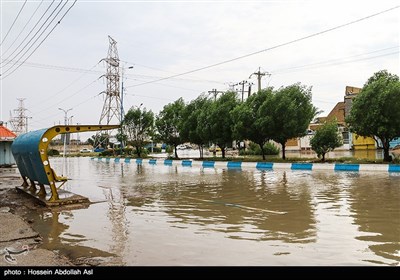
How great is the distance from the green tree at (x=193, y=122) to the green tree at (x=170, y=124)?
247 centimetres

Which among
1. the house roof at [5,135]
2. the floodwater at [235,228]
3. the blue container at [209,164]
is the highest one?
the house roof at [5,135]

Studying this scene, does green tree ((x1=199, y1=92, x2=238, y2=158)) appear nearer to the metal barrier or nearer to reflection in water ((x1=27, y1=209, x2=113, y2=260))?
the metal barrier

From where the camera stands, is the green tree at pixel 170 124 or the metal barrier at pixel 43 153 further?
the green tree at pixel 170 124

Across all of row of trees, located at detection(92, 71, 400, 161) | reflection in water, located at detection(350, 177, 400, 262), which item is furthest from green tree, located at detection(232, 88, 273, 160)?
reflection in water, located at detection(350, 177, 400, 262)

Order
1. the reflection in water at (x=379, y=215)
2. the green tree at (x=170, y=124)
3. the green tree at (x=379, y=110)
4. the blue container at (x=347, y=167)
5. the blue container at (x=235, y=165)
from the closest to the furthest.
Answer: the reflection in water at (x=379, y=215), the green tree at (x=379, y=110), the blue container at (x=347, y=167), the blue container at (x=235, y=165), the green tree at (x=170, y=124)

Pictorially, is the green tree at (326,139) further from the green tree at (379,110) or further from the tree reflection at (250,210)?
the tree reflection at (250,210)

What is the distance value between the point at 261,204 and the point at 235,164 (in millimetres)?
17549

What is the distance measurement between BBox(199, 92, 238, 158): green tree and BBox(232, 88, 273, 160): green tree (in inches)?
106

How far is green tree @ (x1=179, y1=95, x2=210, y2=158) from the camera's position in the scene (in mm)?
38375

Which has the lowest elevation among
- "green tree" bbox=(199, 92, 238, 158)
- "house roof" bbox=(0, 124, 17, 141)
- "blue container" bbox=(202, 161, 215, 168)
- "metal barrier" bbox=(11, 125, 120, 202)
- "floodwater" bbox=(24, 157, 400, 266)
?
"floodwater" bbox=(24, 157, 400, 266)

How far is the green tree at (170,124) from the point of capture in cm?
4322

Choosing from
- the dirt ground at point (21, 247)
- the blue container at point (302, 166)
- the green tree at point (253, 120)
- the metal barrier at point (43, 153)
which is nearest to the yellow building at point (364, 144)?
the green tree at point (253, 120)

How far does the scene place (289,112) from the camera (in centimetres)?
2764

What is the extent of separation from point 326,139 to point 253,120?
645cm
